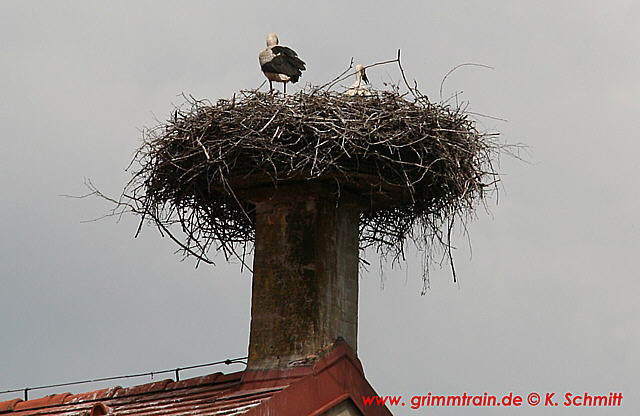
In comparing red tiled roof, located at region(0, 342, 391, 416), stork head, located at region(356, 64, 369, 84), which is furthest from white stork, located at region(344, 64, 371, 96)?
red tiled roof, located at region(0, 342, 391, 416)

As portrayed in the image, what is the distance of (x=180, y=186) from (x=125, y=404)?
164cm

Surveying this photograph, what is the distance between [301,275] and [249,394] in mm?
960

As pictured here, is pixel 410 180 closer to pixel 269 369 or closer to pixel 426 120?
pixel 426 120

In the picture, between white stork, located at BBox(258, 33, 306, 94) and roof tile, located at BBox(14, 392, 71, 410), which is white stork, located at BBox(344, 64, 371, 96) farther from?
roof tile, located at BBox(14, 392, 71, 410)

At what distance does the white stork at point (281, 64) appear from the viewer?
12.3 m

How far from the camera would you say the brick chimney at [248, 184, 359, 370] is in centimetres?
1001

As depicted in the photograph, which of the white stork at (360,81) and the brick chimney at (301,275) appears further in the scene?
the white stork at (360,81)

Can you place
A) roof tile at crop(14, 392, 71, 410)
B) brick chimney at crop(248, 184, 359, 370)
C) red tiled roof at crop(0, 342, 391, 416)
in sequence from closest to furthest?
red tiled roof at crop(0, 342, 391, 416) → brick chimney at crop(248, 184, 359, 370) → roof tile at crop(14, 392, 71, 410)

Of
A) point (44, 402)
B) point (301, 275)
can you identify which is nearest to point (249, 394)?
point (301, 275)

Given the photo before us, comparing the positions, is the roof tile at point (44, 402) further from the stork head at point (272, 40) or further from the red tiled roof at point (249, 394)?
the stork head at point (272, 40)

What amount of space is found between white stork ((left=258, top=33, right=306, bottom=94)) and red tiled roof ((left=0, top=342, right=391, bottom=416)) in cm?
305

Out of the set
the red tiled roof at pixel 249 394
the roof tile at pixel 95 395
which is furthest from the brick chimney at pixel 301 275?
the roof tile at pixel 95 395

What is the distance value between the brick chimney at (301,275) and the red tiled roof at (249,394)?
0.15 metres

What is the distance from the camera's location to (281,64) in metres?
12.3
